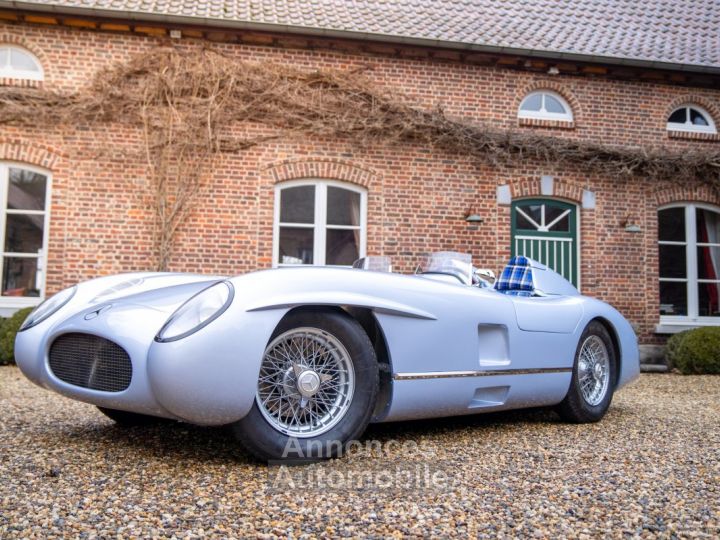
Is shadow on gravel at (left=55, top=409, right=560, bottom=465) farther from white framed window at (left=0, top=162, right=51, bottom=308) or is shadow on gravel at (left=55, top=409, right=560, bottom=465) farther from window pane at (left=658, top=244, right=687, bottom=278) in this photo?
window pane at (left=658, top=244, right=687, bottom=278)

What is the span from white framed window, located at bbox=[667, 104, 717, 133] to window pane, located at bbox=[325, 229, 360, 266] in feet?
18.9

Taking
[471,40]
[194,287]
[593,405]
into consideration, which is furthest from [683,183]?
[194,287]

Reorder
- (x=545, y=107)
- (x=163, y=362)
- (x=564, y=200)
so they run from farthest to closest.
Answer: (x=545, y=107), (x=564, y=200), (x=163, y=362)

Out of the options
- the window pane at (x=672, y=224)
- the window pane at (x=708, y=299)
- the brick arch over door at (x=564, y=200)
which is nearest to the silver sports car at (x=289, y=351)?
the brick arch over door at (x=564, y=200)

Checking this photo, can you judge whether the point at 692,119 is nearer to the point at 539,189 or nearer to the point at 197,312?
the point at 539,189

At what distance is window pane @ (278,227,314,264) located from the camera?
938cm

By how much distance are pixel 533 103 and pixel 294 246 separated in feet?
14.8

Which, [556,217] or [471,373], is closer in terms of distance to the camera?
[471,373]

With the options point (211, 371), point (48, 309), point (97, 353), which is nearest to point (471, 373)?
point (211, 371)

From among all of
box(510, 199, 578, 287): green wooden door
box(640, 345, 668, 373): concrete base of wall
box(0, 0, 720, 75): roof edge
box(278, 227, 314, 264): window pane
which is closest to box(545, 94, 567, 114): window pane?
box(0, 0, 720, 75): roof edge

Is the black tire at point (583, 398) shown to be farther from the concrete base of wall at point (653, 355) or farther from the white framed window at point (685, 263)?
the white framed window at point (685, 263)

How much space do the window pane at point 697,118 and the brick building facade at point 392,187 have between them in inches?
1.8

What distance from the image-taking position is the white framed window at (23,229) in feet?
29.3

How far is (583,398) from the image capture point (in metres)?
4.26
